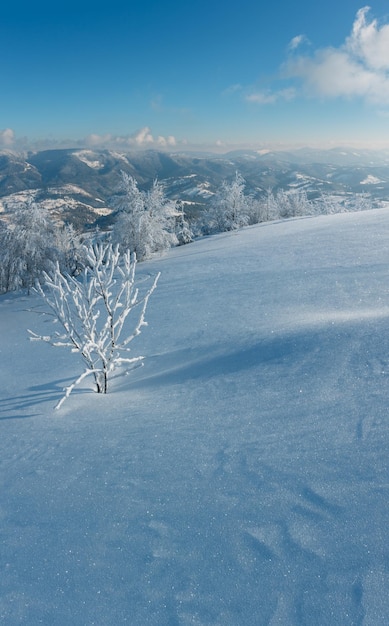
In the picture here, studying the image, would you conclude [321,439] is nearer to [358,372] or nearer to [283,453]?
[283,453]

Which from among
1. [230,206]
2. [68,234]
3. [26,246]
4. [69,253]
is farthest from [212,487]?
[230,206]

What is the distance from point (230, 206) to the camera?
39.3 meters

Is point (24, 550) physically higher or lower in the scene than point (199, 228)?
lower

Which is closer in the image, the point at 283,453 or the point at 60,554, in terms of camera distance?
the point at 60,554

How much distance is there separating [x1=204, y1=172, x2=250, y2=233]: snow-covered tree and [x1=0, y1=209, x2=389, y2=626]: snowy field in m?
34.0

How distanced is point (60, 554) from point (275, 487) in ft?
6.16

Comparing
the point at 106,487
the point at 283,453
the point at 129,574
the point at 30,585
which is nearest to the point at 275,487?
the point at 283,453

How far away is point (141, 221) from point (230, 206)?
58.2 feet

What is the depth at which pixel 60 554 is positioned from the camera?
2719 mm

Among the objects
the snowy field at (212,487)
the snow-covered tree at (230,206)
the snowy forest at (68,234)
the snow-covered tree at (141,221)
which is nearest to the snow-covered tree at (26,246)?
the snowy forest at (68,234)

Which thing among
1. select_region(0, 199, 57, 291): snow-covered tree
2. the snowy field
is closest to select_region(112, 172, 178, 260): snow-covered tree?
select_region(0, 199, 57, 291): snow-covered tree

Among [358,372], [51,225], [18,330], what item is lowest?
[18,330]

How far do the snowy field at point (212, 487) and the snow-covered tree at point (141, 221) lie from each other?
61.8 ft

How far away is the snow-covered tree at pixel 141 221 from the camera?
24.7 m
